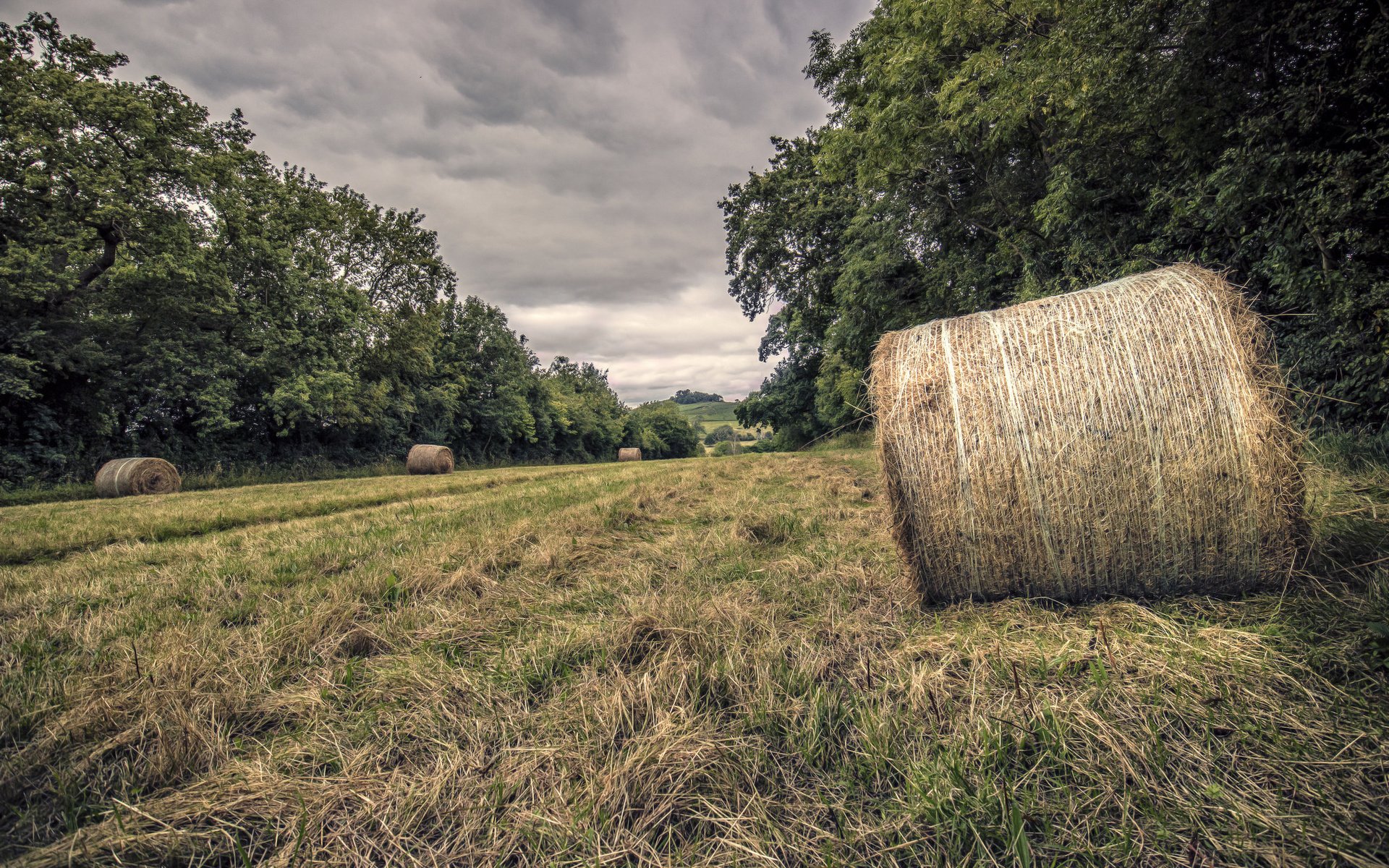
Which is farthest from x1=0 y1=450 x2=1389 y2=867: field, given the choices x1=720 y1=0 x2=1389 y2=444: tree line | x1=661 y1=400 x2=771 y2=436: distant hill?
x1=661 y1=400 x2=771 y2=436: distant hill

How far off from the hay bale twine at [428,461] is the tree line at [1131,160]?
20.3m

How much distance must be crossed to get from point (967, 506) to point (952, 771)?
192cm

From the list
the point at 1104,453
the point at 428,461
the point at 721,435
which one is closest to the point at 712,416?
the point at 721,435

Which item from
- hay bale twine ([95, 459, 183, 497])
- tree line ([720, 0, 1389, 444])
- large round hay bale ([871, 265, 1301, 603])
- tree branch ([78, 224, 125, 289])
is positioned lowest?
large round hay bale ([871, 265, 1301, 603])

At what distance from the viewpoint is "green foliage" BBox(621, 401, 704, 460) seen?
67738 mm

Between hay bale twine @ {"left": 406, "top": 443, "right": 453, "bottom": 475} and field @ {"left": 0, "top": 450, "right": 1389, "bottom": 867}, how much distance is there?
66.5 ft

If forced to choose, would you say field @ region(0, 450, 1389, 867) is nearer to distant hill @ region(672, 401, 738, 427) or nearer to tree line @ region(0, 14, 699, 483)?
tree line @ region(0, 14, 699, 483)

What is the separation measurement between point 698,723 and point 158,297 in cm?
2509

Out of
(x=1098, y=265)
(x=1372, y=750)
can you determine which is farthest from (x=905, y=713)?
(x=1098, y=265)

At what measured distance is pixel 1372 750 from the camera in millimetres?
1496

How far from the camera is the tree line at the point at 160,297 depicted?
1441 centimetres

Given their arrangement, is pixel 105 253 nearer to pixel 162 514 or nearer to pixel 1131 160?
pixel 162 514

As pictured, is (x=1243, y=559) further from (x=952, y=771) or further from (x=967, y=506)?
(x=952, y=771)

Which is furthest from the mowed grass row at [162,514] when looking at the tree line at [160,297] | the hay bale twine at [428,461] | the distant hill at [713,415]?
the distant hill at [713,415]
